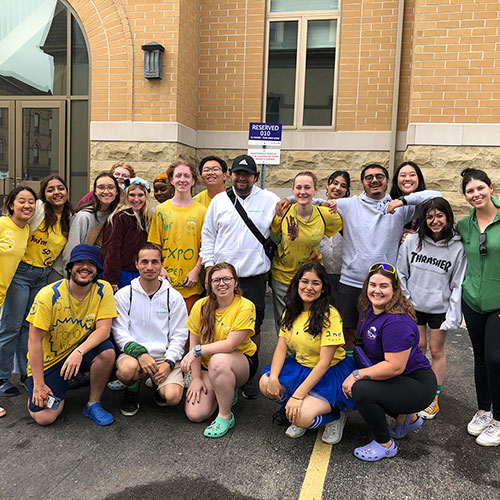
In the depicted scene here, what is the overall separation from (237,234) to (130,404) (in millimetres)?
1627

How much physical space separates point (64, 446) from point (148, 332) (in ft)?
3.37

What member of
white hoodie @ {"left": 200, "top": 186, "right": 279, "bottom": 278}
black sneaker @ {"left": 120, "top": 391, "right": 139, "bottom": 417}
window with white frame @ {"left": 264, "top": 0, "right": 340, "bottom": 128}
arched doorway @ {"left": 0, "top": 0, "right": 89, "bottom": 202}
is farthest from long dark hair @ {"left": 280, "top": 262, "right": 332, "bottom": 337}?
arched doorway @ {"left": 0, "top": 0, "right": 89, "bottom": 202}

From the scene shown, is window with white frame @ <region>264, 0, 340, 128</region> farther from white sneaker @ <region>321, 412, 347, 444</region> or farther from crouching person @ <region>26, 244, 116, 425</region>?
white sneaker @ <region>321, 412, 347, 444</region>

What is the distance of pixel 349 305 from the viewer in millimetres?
4074

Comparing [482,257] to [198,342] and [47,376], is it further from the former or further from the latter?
[47,376]

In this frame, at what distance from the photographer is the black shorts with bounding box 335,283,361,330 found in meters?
4.05

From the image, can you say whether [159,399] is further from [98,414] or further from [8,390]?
[8,390]

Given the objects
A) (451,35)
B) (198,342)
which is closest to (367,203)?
(198,342)

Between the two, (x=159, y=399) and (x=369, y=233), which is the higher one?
(x=369, y=233)

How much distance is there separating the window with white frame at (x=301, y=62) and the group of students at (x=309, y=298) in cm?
512

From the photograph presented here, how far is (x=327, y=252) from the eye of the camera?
4.66 meters

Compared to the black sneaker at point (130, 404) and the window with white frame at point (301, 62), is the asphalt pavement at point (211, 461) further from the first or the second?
the window with white frame at point (301, 62)

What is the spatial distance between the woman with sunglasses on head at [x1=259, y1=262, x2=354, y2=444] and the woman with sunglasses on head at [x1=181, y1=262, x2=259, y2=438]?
0.83ft

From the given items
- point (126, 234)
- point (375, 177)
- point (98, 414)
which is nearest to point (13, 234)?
point (126, 234)
